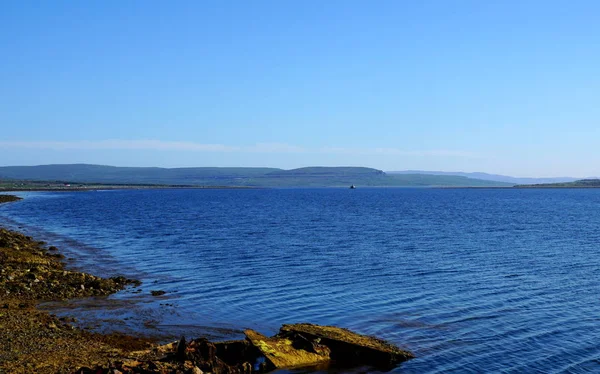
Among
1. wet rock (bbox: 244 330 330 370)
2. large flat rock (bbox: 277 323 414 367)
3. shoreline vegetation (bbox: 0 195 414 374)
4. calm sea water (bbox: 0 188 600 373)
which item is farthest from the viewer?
calm sea water (bbox: 0 188 600 373)

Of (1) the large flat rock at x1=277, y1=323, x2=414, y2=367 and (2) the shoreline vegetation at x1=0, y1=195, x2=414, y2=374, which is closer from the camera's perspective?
(2) the shoreline vegetation at x1=0, y1=195, x2=414, y2=374

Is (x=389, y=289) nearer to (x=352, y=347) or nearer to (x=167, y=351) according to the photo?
(x=352, y=347)

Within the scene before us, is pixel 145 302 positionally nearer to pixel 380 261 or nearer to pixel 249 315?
pixel 249 315

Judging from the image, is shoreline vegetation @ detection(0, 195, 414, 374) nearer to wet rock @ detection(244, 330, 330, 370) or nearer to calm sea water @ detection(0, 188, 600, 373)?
wet rock @ detection(244, 330, 330, 370)

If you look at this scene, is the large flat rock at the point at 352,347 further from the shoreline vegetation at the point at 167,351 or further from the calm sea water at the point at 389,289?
the calm sea water at the point at 389,289

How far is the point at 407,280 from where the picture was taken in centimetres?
3741

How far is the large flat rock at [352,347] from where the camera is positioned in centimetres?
2139

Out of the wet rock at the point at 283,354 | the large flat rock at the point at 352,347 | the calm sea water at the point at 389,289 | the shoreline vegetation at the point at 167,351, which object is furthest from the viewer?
the calm sea water at the point at 389,289

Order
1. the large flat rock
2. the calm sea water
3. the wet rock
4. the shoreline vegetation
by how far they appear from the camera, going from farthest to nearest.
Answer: the calm sea water → the large flat rock → the wet rock → the shoreline vegetation

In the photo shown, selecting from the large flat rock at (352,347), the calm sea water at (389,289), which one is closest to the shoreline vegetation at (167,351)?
the large flat rock at (352,347)

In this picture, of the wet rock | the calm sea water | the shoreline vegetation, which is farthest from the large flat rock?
the calm sea water

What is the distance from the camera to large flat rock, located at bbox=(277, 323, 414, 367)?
70.2 ft

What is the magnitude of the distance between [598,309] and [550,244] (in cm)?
3005

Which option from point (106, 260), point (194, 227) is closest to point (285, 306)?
point (106, 260)
